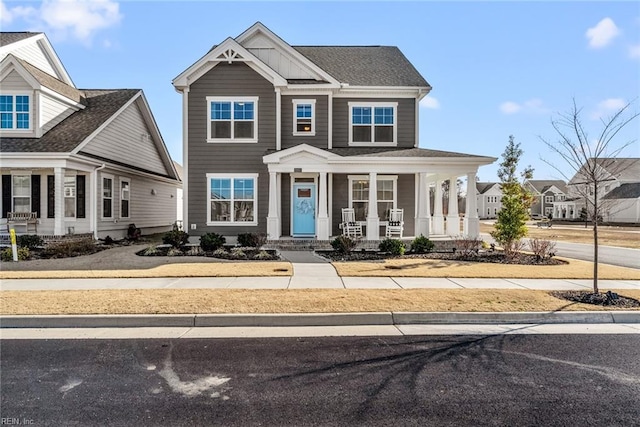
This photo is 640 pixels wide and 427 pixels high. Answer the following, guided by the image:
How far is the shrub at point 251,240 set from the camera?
15.1 metres

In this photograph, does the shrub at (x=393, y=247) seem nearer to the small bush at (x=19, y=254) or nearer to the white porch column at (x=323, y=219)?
the white porch column at (x=323, y=219)

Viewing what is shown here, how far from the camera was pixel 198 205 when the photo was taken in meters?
17.1

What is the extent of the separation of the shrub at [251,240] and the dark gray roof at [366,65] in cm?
824

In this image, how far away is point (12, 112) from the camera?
1686 cm

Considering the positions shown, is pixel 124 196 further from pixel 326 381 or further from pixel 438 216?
pixel 326 381

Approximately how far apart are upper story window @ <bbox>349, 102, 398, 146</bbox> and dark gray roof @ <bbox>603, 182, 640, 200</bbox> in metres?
48.1

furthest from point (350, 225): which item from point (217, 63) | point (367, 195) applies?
point (217, 63)

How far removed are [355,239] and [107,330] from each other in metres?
9.91

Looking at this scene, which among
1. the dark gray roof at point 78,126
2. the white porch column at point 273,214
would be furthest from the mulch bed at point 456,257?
the dark gray roof at point 78,126

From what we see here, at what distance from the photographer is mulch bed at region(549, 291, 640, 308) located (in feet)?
25.1

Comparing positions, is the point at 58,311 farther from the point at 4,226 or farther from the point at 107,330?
the point at 4,226

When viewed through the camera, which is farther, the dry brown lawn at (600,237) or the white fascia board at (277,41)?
the dry brown lawn at (600,237)

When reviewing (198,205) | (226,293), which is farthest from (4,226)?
(226,293)

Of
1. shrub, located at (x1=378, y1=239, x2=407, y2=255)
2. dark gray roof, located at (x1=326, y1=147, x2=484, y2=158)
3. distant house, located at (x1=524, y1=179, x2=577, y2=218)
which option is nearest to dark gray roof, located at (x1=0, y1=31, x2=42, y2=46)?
dark gray roof, located at (x1=326, y1=147, x2=484, y2=158)
